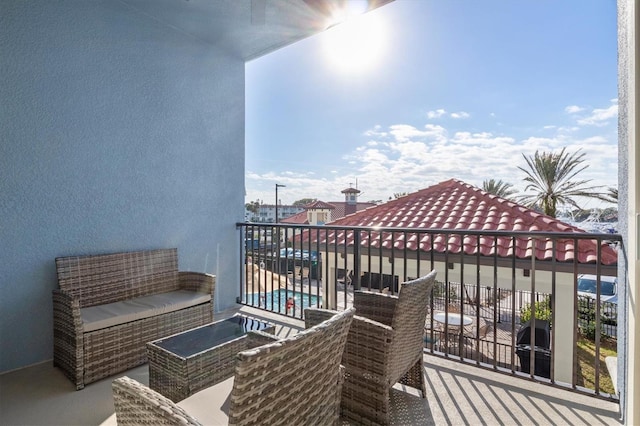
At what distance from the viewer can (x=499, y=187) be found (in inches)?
520

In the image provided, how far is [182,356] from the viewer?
5.93ft

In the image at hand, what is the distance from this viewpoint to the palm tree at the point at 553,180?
1063 cm

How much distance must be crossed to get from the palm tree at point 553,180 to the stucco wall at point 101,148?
11663mm

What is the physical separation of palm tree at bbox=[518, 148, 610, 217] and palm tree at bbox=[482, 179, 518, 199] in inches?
38.3

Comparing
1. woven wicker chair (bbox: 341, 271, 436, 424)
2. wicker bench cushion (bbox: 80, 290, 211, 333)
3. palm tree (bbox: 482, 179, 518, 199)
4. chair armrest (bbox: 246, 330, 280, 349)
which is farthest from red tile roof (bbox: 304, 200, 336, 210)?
palm tree (bbox: 482, 179, 518, 199)

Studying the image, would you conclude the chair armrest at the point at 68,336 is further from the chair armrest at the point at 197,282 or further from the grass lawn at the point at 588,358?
the grass lawn at the point at 588,358

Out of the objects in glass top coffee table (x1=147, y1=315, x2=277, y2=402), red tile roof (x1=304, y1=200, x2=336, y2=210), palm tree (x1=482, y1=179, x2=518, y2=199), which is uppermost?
palm tree (x1=482, y1=179, x2=518, y2=199)

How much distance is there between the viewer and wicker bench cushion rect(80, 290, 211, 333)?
7.65ft

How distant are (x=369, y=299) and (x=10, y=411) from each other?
93.3 inches

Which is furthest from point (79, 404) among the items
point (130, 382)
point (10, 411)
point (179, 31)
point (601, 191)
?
point (601, 191)

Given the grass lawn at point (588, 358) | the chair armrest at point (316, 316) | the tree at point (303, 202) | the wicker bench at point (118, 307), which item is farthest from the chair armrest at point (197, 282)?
the grass lawn at point (588, 358)

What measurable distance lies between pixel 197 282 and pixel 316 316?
184 centimetres

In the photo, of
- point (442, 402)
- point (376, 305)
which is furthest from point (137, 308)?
point (442, 402)

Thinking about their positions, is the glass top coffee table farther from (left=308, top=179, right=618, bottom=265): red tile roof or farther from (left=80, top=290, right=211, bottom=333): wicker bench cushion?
(left=308, top=179, right=618, bottom=265): red tile roof
